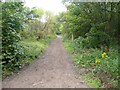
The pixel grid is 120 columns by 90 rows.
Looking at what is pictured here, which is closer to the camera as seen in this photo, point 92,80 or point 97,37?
point 92,80

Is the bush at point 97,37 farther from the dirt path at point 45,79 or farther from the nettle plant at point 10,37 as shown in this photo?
the nettle plant at point 10,37

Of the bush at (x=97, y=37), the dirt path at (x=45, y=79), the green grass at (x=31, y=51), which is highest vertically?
the bush at (x=97, y=37)

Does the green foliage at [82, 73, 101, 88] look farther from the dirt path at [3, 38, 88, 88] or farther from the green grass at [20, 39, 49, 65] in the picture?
the green grass at [20, 39, 49, 65]

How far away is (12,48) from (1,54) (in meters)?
0.81

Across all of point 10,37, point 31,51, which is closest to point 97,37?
point 31,51

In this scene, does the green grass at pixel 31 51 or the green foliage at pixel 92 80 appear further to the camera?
the green grass at pixel 31 51

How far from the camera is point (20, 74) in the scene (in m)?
7.62

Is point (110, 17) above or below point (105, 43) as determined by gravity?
above

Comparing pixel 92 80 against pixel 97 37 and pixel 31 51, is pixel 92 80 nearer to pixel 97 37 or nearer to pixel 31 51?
pixel 97 37

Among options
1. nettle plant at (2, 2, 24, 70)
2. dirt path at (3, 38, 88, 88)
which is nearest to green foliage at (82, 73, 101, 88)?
dirt path at (3, 38, 88, 88)

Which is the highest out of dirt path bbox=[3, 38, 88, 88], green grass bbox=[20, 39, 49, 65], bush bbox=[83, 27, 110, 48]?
bush bbox=[83, 27, 110, 48]

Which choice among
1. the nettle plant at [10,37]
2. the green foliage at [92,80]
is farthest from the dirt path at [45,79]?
the nettle plant at [10,37]

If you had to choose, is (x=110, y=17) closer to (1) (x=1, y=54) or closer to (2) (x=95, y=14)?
(2) (x=95, y=14)

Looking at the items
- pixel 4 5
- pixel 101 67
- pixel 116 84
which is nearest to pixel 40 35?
pixel 4 5
